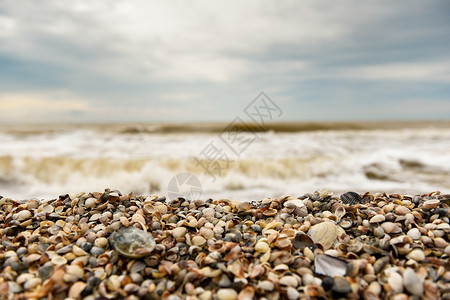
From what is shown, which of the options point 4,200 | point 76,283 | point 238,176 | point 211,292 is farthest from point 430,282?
point 238,176

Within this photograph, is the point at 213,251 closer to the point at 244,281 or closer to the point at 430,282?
the point at 244,281

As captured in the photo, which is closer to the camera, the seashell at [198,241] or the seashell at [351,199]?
the seashell at [198,241]

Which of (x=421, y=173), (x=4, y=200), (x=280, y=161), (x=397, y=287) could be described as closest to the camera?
(x=397, y=287)

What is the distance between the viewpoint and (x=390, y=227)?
180 cm

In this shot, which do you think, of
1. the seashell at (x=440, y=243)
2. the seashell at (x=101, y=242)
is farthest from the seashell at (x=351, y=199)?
the seashell at (x=101, y=242)

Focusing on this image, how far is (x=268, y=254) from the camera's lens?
1.61 metres

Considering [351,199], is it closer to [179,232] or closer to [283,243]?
[283,243]

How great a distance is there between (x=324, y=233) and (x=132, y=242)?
1.04 meters

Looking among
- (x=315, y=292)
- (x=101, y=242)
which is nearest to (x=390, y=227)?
(x=315, y=292)

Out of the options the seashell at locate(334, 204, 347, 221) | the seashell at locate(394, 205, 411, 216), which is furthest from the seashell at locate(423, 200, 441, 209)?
the seashell at locate(334, 204, 347, 221)

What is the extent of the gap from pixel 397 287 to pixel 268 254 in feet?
1.91

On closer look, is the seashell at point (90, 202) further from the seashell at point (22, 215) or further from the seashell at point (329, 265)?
the seashell at point (329, 265)

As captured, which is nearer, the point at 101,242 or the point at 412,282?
the point at 412,282

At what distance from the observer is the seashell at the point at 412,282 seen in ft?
4.48
